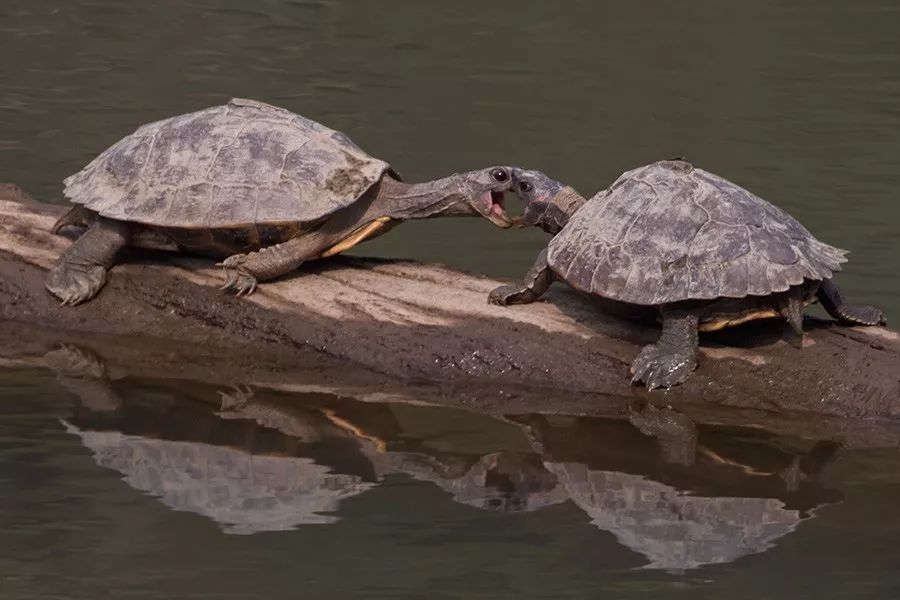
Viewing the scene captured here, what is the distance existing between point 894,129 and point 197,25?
684 centimetres

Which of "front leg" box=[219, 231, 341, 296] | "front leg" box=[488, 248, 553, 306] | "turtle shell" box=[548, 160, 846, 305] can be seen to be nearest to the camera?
"turtle shell" box=[548, 160, 846, 305]

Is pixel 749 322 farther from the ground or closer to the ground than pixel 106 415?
farther from the ground

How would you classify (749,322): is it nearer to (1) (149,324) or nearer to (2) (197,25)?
(1) (149,324)

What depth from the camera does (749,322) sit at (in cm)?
745

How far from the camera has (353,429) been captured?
7.43 meters

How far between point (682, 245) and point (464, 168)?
5.26m

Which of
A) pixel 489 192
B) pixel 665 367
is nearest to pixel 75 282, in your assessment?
pixel 489 192

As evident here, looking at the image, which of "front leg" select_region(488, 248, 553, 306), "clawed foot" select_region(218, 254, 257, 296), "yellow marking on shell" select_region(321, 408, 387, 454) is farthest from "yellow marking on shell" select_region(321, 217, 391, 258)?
"yellow marking on shell" select_region(321, 408, 387, 454)

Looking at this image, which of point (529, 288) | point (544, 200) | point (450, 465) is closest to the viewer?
point (450, 465)

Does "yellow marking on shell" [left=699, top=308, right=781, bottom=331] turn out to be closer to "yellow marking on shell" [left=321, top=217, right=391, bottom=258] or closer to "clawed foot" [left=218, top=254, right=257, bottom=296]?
"yellow marking on shell" [left=321, top=217, right=391, bottom=258]

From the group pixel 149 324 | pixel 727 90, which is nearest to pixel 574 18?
pixel 727 90

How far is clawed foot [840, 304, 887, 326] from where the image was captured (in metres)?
7.38

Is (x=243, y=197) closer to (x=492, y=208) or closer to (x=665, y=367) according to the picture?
(x=492, y=208)

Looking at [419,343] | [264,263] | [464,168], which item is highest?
[264,263]
